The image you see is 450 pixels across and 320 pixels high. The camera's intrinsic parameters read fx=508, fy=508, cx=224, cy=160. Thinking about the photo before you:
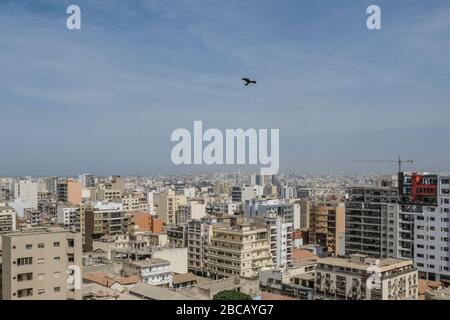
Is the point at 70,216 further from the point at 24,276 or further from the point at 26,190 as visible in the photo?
the point at 24,276

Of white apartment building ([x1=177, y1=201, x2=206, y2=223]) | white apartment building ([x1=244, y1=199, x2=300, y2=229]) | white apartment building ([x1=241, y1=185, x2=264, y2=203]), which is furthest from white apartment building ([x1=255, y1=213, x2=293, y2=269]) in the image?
white apartment building ([x1=177, y1=201, x2=206, y2=223])

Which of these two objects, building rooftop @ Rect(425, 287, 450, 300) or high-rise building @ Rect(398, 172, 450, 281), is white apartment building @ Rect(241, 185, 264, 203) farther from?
building rooftop @ Rect(425, 287, 450, 300)

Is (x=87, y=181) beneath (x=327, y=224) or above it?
above

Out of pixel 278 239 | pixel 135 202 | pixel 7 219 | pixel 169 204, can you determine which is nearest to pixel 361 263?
pixel 278 239

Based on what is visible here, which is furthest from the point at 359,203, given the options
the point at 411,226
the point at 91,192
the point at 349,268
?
the point at 91,192

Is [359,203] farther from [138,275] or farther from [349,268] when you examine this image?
[138,275]

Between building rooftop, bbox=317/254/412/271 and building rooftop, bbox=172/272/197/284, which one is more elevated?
building rooftop, bbox=317/254/412/271
